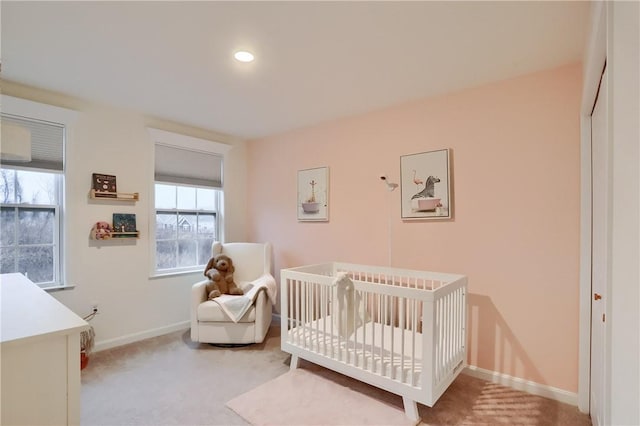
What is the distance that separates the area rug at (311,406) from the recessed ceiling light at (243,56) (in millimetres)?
2256

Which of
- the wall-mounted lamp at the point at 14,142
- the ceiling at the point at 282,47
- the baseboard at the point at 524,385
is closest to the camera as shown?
the wall-mounted lamp at the point at 14,142

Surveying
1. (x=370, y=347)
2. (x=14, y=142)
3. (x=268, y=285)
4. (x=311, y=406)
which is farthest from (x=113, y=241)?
(x=370, y=347)

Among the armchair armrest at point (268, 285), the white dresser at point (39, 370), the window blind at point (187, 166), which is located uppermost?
the window blind at point (187, 166)

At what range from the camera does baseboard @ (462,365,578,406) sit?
2.13 m

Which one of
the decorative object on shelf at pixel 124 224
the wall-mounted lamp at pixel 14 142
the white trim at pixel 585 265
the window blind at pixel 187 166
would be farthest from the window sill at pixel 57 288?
the white trim at pixel 585 265

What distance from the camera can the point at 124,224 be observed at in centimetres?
311

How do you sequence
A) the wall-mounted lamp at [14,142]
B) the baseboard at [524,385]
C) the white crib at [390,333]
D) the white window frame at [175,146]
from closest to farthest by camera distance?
the wall-mounted lamp at [14,142] → the white crib at [390,333] → the baseboard at [524,385] → the white window frame at [175,146]

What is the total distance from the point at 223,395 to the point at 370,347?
107 cm

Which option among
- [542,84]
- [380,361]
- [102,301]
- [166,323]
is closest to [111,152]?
[102,301]

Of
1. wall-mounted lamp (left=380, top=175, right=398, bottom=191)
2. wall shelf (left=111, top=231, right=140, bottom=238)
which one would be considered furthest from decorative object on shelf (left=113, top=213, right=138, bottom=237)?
wall-mounted lamp (left=380, top=175, right=398, bottom=191)

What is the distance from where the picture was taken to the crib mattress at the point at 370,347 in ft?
6.51

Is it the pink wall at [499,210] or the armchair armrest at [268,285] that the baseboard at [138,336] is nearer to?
the armchair armrest at [268,285]

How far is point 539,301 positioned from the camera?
2.24m

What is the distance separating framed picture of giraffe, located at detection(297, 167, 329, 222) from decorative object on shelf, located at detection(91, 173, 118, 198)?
1.83 metres
